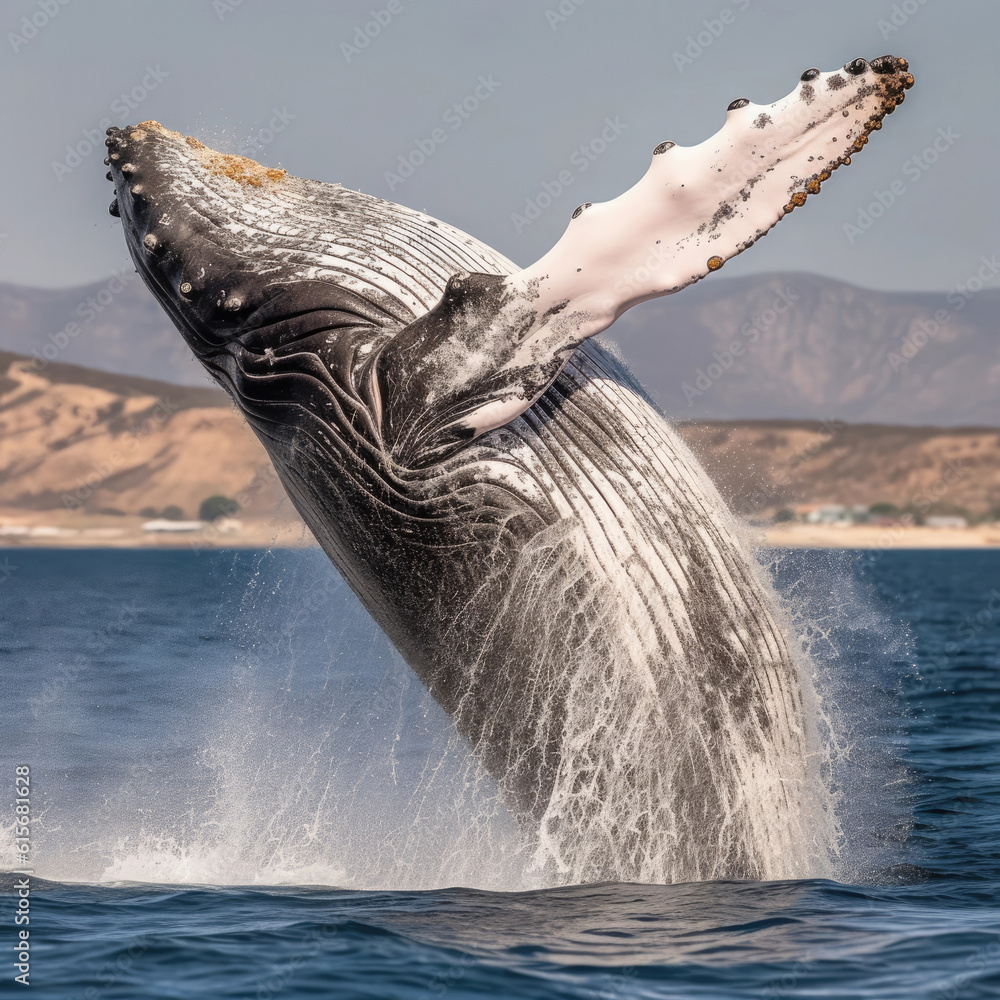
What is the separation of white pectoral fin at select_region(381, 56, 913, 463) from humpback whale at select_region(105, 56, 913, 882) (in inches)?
0.5

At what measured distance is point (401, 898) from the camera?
26.1ft

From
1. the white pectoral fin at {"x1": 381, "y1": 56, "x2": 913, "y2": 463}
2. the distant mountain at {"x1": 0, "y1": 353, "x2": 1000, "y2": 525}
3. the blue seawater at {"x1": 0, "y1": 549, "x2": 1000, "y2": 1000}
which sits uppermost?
the distant mountain at {"x1": 0, "y1": 353, "x2": 1000, "y2": 525}

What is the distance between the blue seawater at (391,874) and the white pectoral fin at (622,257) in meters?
2.33

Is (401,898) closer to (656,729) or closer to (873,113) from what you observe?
(656,729)

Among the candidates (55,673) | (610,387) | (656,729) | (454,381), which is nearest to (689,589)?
(656,729)

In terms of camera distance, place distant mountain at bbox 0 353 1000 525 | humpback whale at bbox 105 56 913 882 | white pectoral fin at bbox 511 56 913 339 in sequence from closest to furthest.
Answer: white pectoral fin at bbox 511 56 913 339
humpback whale at bbox 105 56 913 882
distant mountain at bbox 0 353 1000 525

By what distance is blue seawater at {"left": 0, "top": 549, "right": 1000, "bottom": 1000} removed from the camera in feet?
20.9

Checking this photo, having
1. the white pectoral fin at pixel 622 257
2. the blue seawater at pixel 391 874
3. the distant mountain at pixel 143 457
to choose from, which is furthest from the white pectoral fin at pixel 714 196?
the distant mountain at pixel 143 457

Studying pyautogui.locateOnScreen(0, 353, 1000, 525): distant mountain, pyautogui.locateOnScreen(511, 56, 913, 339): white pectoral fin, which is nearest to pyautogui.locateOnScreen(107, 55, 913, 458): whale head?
pyautogui.locateOnScreen(511, 56, 913, 339): white pectoral fin

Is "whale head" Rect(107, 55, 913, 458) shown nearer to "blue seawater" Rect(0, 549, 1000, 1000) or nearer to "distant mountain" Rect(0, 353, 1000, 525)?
"blue seawater" Rect(0, 549, 1000, 1000)

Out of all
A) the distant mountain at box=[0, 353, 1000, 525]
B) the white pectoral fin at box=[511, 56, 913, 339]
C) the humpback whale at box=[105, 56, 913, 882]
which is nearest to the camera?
the white pectoral fin at box=[511, 56, 913, 339]

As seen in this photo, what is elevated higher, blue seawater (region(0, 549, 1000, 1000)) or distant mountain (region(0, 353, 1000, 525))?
distant mountain (region(0, 353, 1000, 525))

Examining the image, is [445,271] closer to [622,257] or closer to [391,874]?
[622,257]

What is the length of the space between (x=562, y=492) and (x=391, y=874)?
10.9 ft
